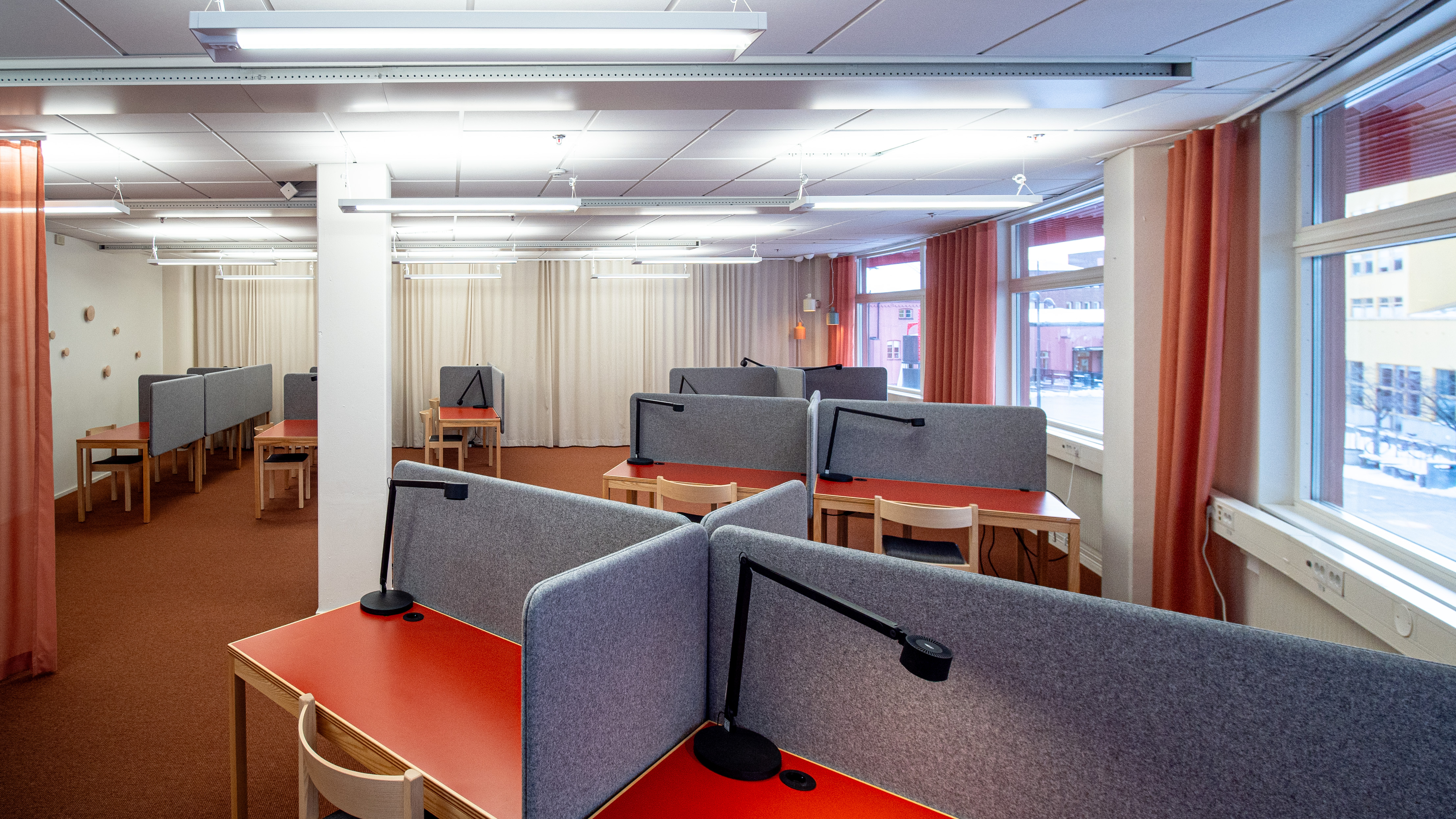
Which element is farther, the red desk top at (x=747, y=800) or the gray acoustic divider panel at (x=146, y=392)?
the gray acoustic divider panel at (x=146, y=392)

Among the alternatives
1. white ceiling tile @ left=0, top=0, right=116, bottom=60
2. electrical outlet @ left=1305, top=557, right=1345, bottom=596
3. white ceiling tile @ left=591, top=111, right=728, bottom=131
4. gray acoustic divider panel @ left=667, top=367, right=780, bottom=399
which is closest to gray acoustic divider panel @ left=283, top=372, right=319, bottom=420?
gray acoustic divider panel @ left=667, top=367, right=780, bottom=399

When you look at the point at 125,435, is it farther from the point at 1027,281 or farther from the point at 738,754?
the point at 1027,281

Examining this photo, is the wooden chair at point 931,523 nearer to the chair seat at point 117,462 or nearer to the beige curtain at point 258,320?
the chair seat at point 117,462

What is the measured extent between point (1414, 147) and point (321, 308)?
4.50m

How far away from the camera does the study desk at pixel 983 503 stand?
278cm

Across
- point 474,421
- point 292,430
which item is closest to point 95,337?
point 292,430

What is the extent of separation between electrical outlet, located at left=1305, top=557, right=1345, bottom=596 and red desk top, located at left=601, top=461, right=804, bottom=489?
205cm

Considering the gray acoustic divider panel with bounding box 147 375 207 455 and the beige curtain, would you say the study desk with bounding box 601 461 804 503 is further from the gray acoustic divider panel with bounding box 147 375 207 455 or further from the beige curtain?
the beige curtain

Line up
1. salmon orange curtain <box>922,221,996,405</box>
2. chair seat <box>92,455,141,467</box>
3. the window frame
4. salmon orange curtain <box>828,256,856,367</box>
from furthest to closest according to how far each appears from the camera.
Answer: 1. salmon orange curtain <box>828,256,856,367</box>
2. salmon orange curtain <box>922,221,996,405</box>
3. chair seat <box>92,455,141,467</box>
4. the window frame

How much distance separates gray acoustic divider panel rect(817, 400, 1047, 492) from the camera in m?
3.26

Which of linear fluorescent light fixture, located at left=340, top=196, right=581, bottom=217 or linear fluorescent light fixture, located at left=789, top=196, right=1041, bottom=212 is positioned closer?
linear fluorescent light fixture, located at left=340, top=196, right=581, bottom=217

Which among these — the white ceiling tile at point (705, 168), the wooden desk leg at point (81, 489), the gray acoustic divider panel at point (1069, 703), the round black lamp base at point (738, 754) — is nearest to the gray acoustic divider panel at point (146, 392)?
the wooden desk leg at point (81, 489)

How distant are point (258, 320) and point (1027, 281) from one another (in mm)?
8558

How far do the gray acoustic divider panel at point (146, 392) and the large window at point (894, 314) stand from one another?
21.7 ft
